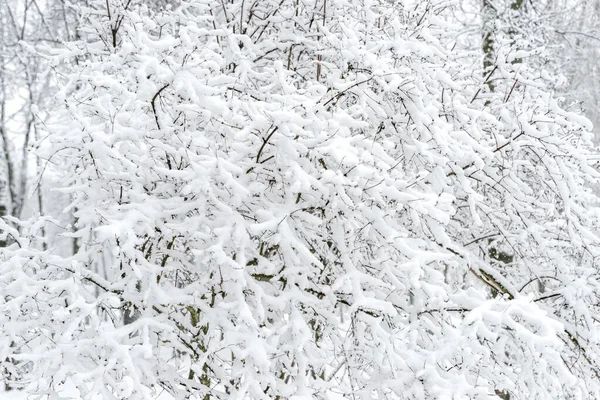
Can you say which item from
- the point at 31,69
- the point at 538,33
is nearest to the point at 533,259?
the point at 538,33

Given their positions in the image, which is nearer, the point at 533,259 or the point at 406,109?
the point at 406,109

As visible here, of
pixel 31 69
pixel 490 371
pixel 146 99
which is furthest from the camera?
pixel 31 69

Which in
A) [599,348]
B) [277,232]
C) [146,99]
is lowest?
[599,348]

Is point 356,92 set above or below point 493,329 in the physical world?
above

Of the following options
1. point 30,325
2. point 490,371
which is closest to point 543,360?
point 490,371

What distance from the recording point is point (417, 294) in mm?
3453

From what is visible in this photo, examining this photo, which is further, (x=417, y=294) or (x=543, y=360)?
(x=417, y=294)

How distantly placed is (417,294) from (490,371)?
2.25ft

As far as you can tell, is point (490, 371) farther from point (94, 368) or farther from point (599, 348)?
point (94, 368)

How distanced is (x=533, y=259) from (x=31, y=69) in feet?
32.6

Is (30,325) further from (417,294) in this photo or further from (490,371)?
(490,371)

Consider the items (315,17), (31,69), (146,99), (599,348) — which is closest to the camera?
(146,99)

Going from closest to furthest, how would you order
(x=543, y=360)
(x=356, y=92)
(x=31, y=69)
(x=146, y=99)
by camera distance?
(x=543, y=360)
(x=146, y=99)
(x=356, y=92)
(x=31, y=69)

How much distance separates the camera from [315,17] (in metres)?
4.39
